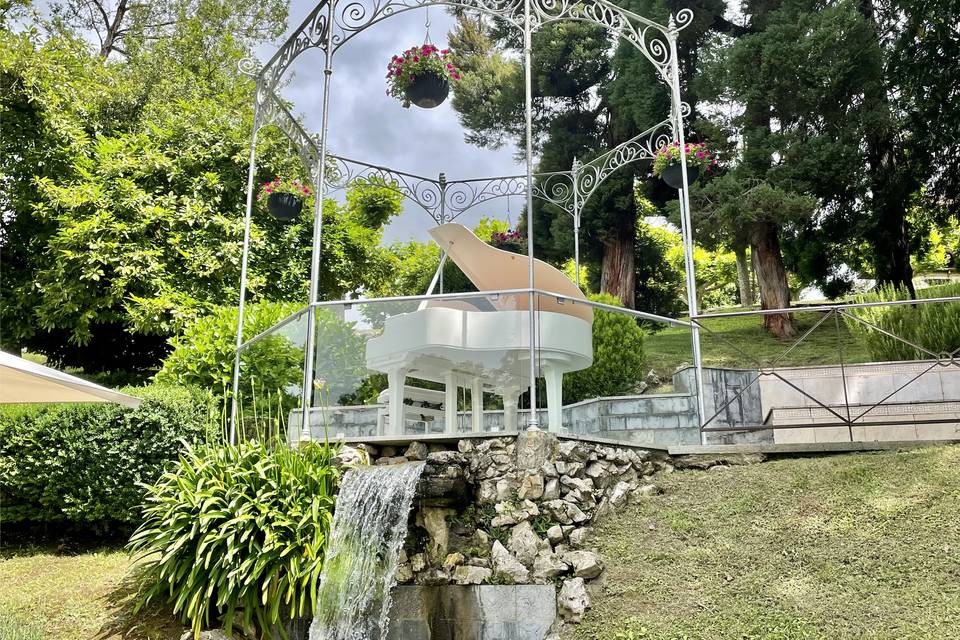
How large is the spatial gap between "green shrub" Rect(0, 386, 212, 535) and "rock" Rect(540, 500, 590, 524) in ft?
11.3

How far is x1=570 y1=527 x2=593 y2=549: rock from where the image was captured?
205 inches

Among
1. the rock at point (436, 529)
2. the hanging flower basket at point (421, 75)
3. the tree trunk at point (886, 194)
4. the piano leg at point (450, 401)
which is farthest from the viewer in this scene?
the tree trunk at point (886, 194)

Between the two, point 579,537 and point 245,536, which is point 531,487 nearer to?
point 579,537

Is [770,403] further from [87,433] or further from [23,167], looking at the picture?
[23,167]

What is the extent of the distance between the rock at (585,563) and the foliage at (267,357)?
6.70ft

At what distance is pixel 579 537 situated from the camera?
522cm

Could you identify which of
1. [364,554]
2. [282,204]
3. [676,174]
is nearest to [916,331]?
[676,174]

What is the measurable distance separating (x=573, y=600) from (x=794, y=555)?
4.39ft

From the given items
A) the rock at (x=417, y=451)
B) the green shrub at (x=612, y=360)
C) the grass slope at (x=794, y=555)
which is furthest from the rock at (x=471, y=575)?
the green shrub at (x=612, y=360)

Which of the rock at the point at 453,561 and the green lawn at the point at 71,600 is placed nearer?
the rock at the point at 453,561

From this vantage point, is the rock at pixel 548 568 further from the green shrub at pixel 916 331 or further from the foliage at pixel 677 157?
the green shrub at pixel 916 331

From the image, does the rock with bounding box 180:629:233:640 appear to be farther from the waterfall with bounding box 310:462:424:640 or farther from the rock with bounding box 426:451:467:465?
the rock with bounding box 426:451:467:465

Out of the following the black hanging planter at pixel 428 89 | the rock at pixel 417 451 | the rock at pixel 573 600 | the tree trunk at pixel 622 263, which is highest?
the tree trunk at pixel 622 263

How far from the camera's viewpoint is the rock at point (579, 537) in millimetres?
5207
